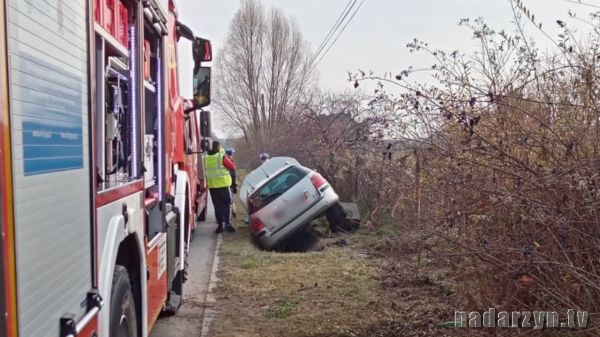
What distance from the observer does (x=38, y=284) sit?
202 centimetres

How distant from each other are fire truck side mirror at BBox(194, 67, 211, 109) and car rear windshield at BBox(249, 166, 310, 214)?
3.95 m

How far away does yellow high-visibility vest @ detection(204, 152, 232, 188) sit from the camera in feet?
39.3

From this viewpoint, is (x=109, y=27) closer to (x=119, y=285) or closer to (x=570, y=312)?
(x=119, y=285)

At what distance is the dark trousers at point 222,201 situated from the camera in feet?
39.1

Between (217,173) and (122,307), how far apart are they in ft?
28.5

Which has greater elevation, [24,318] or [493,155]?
[493,155]

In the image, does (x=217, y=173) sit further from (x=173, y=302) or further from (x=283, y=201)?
(x=173, y=302)

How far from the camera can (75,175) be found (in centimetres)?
245

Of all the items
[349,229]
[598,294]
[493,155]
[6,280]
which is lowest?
[349,229]

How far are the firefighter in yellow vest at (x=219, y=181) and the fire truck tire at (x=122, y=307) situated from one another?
8.24m

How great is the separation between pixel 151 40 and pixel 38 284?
3.63 m

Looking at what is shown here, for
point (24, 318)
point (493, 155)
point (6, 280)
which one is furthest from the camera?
point (493, 155)

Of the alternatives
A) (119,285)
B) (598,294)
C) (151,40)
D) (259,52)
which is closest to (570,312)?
(598,294)

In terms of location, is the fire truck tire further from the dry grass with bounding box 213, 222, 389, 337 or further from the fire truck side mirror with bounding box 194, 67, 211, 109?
the fire truck side mirror with bounding box 194, 67, 211, 109
